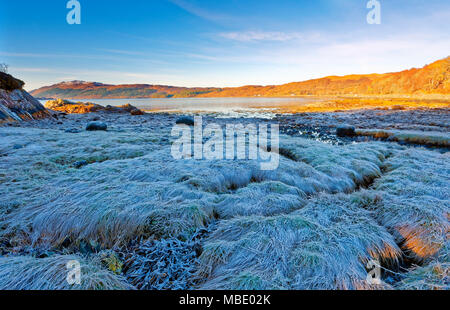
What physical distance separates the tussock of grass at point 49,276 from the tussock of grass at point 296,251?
4.37 ft

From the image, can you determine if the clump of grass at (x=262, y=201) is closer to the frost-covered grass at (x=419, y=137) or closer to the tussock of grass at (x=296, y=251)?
the tussock of grass at (x=296, y=251)

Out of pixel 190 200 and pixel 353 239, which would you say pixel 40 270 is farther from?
pixel 353 239

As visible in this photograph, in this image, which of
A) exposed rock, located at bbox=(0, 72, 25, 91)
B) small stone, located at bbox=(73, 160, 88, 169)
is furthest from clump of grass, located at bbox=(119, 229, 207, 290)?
exposed rock, located at bbox=(0, 72, 25, 91)

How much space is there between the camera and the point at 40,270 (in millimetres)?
2730

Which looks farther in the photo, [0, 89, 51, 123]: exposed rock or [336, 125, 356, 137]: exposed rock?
[0, 89, 51, 123]: exposed rock

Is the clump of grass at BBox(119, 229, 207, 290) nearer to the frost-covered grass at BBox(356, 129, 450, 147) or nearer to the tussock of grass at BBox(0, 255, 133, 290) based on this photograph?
the tussock of grass at BBox(0, 255, 133, 290)

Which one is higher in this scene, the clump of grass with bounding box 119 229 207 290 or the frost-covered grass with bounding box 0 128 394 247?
the frost-covered grass with bounding box 0 128 394 247

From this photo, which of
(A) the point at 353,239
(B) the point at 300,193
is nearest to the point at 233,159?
(B) the point at 300,193

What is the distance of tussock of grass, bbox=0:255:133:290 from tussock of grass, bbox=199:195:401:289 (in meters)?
1.33

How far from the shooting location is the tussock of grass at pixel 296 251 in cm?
279

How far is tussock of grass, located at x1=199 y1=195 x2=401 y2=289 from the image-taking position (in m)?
2.79

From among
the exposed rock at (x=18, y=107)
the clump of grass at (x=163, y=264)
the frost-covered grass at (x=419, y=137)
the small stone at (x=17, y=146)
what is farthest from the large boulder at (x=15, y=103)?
the frost-covered grass at (x=419, y=137)
